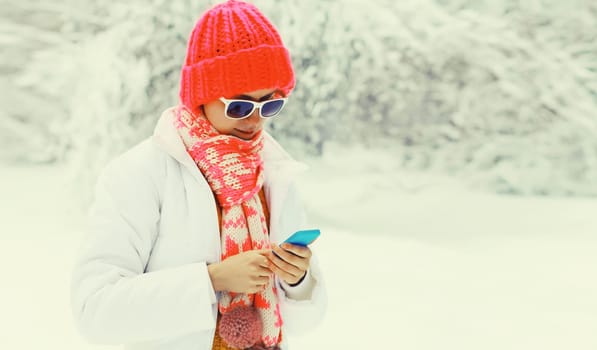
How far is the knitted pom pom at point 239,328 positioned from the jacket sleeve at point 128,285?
1.4 inches

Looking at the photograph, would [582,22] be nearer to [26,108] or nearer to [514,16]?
[514,16]

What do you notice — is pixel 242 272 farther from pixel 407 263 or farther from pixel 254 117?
pixel 407 263

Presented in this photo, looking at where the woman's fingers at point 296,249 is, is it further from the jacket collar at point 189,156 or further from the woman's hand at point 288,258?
the jacket collar at point 189,156

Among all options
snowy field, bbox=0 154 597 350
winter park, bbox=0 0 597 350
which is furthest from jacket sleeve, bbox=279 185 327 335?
snowy field, bbox=0 154 597 350

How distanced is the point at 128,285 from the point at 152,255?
9 centimetres

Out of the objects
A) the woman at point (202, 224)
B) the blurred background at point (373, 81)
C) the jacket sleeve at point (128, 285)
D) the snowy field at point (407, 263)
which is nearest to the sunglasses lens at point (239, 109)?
the woman at point (202, 224)

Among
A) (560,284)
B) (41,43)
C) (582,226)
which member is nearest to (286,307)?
(560,284)

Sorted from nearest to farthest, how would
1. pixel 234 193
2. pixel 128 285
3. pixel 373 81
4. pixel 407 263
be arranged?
pixel 128 285 < pixel 234 193 < pixel 407 263 < pixel 373 81

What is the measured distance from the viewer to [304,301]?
104 centimetres

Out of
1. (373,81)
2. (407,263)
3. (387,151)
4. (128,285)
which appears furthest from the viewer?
(387,151)

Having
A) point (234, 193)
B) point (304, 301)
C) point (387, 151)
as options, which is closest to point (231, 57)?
point (234, 193)

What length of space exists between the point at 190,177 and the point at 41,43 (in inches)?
142

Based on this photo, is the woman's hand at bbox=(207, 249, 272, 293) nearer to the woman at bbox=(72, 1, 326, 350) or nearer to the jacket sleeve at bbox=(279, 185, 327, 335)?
the woman at bbox=(72, 1, 326, 350)

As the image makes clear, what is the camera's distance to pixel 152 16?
3.05m
